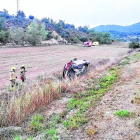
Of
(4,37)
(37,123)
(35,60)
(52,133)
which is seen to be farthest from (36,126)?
(4,37)

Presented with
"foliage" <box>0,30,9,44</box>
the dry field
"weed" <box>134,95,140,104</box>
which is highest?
"foliage" <box>0,30,9,44</box>

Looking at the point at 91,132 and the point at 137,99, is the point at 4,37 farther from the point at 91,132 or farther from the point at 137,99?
the point at 91,132

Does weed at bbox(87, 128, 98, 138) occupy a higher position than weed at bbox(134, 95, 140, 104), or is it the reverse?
weed at bbox(134, 95, 140, 104)

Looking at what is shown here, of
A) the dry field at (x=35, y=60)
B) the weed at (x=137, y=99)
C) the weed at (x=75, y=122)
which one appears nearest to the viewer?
the weed at (x=75, y=122)

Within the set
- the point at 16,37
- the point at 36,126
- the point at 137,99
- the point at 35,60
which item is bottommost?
the point at 36,126

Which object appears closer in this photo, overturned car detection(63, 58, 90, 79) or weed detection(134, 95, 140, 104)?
weed detection(134, 95, 140, 104)

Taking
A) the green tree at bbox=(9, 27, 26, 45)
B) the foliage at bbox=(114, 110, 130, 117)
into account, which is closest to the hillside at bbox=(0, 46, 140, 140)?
the foliage at bbox=(114, 110, 130, 117)

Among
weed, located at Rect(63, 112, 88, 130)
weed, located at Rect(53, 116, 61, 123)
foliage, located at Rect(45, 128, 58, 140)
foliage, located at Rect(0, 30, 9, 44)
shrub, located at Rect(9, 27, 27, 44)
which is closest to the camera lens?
foliage, located at Rect(45, 128, 58, 140)

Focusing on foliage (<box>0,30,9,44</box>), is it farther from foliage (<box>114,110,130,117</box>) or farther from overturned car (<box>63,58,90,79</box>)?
foliage (<box>114,110,130,117</box>)

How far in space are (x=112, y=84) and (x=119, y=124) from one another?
4623 millimetres

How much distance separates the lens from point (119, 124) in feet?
16.0

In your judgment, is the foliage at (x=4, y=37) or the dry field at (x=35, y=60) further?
the foliage at (x=4, y=37)

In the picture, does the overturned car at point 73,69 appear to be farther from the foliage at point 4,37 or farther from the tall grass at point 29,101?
the foliage at point 4,37

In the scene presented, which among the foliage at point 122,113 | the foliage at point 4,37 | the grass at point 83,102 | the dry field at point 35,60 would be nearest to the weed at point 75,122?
the grass at point 83,102
